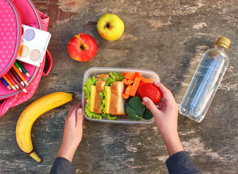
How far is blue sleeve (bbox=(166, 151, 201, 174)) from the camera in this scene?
2.67 feet

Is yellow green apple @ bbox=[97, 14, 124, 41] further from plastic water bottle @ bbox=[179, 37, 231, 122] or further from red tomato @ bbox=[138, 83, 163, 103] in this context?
plastic water bottle @ bbox=[179, 37, 231, 122]

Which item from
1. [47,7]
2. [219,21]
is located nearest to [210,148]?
[219,21]

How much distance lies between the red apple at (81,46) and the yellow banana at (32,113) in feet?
0.77

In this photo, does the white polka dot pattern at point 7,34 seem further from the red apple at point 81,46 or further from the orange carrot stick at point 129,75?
the orange carrot stick at point 129,75

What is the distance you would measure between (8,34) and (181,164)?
3.20 feet

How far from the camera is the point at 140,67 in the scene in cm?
111

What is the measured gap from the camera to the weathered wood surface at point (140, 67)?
1.10 meters

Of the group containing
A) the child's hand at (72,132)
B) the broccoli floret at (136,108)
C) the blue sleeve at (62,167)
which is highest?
the broccoli floret at (136,108)

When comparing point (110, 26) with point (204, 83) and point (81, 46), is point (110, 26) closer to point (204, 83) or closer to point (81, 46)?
point (81, 46)

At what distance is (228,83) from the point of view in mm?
1122

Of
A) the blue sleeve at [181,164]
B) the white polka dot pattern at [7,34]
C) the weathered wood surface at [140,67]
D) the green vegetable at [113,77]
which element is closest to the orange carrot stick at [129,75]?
the green vegetable at [113,77]

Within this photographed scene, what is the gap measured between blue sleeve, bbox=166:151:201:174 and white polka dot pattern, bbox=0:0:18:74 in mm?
864

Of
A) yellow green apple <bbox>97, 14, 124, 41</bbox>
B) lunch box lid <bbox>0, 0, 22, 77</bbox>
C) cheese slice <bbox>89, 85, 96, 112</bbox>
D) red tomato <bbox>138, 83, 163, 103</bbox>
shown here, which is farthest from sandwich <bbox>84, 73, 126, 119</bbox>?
lunch box lid <bbox>0, 0, 22, 77</bbox>

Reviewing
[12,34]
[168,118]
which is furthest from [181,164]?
[12,34]
